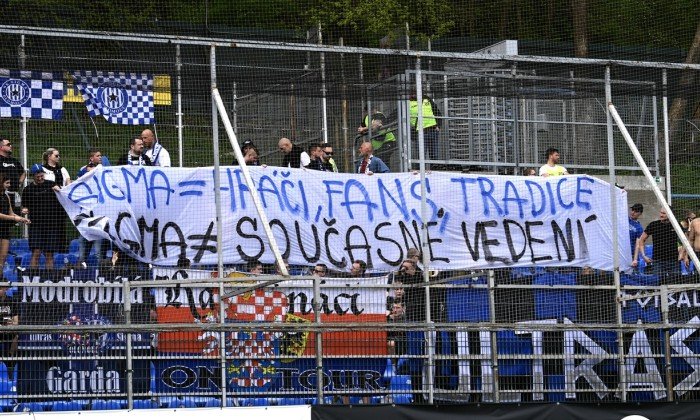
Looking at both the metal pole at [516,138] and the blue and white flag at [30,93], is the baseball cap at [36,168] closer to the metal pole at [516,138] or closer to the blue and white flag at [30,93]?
the blue and white flag at [30,93]

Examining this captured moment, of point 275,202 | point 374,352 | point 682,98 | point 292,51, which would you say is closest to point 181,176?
point 275,202

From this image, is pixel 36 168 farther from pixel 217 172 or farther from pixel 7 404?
pixel 7 404

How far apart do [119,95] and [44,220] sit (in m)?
1.65

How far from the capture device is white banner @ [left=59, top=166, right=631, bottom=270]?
13.6 metres

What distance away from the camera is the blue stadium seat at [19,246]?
13.6 m

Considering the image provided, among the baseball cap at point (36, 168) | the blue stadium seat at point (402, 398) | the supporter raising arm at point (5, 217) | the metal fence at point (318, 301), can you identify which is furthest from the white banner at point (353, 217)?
the blue stadium seat at point (402, 398)

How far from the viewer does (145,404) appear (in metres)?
11.8

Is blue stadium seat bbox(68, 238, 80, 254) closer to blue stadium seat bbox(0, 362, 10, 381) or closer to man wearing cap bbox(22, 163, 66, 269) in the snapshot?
man wearing cap bbox(22, 163, 66, 269)

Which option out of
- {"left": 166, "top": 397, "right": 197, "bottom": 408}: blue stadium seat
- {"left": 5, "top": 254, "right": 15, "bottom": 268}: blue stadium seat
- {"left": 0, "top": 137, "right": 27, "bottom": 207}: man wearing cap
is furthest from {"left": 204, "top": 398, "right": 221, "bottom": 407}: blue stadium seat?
{"left": 0, "top": 137, "right": 27, "bottom": 207}: man wearing cap

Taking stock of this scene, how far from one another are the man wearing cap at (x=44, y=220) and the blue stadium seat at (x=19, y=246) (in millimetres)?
387

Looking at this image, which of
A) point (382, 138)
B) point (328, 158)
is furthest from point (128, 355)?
point (382, 138)

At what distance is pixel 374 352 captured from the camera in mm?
12562

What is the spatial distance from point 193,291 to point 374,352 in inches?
82.4

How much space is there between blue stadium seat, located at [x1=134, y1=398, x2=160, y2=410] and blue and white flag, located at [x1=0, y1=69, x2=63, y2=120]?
11.7ft
